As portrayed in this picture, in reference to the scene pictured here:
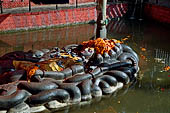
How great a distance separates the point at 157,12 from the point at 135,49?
23.5 ft

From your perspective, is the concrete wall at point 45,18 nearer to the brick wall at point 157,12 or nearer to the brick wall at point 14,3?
the brick wall at point 14,3

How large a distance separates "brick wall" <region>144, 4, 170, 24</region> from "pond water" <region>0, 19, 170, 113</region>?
2.09 ft

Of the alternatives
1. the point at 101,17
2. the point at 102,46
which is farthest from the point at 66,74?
the point at 101,17

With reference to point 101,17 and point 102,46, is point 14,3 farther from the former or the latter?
point 102,46

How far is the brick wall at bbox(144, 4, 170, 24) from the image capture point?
16444 mm

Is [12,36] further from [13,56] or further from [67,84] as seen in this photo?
[67,84]

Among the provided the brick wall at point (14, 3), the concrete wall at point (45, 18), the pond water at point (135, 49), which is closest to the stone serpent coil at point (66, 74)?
the pond water at point (135, 49)

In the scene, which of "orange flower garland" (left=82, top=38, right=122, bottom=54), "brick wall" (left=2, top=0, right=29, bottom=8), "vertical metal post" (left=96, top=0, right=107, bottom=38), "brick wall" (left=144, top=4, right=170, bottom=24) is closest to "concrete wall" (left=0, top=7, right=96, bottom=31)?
"brick wall" (left=2, top=0, right=29, bottom=8)

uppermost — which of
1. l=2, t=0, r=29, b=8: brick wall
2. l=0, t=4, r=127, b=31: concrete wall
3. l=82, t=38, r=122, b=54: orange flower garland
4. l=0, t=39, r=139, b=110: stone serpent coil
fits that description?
l=2, t=0, r=29, b=8: brick wall

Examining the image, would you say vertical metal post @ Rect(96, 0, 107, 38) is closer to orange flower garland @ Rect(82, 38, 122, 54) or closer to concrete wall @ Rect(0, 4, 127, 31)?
orange flower garland @ Rect(82, 38, 122, 54)

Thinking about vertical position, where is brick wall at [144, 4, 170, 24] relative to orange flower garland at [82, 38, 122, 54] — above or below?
above

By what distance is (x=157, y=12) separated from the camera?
17484 mm

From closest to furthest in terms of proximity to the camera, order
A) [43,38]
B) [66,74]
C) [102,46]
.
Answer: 1. [66,74]
2. [102,46]
3. [43,38]

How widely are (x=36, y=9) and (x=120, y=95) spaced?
959 centimetres
